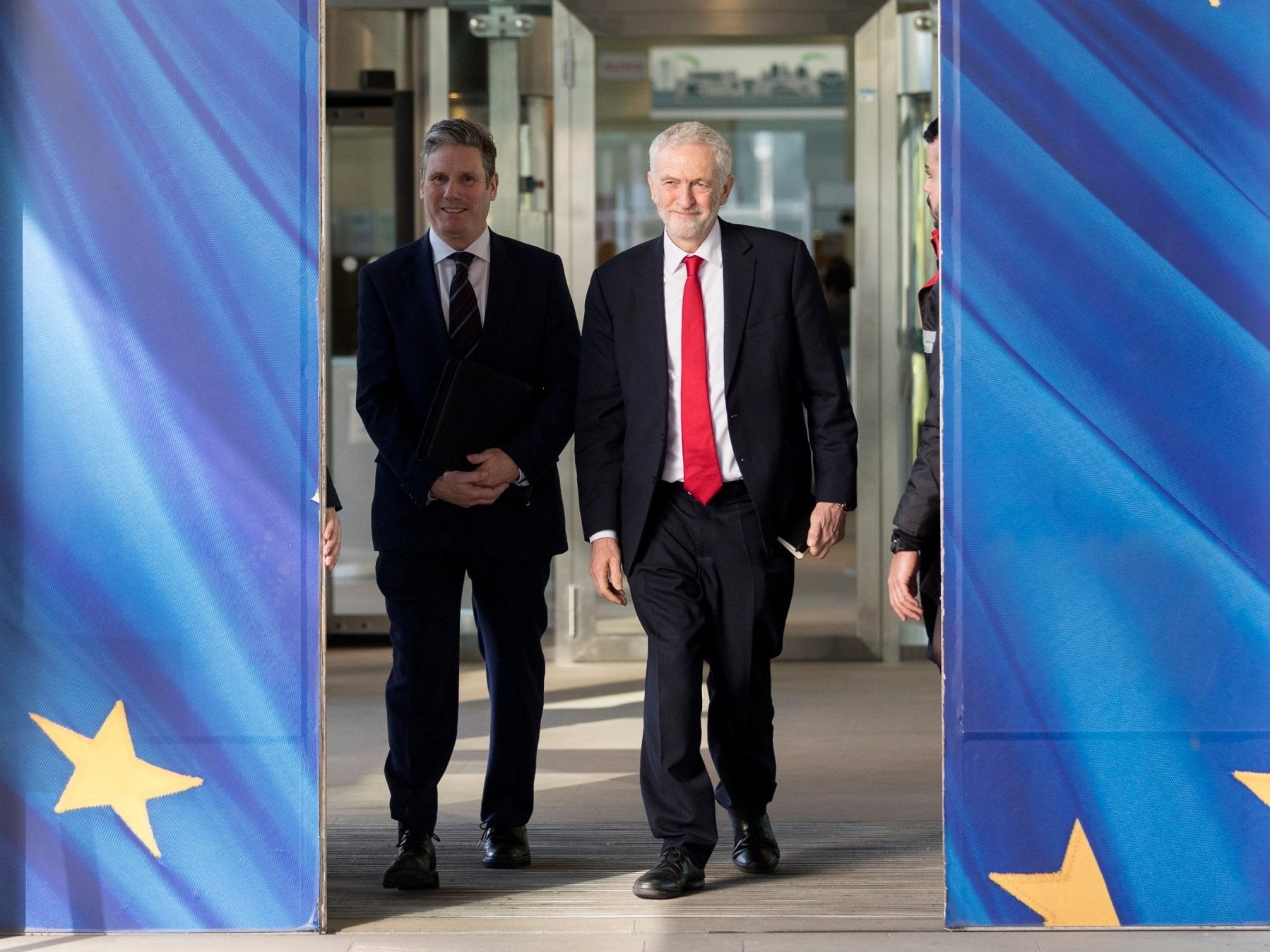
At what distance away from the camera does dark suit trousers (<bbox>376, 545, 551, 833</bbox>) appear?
4008mm

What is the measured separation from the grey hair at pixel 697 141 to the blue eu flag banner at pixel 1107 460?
577 millimetres

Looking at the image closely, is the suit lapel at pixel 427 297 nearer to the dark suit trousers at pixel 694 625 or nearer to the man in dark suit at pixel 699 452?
the man in dark suit at pixel 699 452

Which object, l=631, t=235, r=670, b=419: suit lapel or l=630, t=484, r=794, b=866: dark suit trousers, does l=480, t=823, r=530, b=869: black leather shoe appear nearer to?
l=630, t=484, r=794, b=866: dark suit trousers

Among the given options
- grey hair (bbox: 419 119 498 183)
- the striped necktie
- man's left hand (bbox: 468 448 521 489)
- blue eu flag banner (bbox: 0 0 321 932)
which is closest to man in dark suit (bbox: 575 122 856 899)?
man's left hand (bbox: 468 448 521 489)

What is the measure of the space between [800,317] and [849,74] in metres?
3.53

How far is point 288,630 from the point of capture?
11.4ft

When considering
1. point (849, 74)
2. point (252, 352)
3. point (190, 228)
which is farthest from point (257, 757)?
point (849, 74)

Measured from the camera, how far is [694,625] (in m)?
3.89

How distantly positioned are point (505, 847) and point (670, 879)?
0.50 m

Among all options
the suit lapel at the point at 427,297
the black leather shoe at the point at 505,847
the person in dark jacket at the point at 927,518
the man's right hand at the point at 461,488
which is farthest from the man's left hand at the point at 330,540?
the person in dark jacket at the point at 927,518

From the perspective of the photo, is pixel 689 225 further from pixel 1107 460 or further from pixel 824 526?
pixel 1107 460

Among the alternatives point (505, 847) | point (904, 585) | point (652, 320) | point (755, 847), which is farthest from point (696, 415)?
point (505, 847)

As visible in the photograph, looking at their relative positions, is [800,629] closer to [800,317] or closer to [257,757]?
[800,317]

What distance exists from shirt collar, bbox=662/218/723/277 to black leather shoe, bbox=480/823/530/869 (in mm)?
1365
